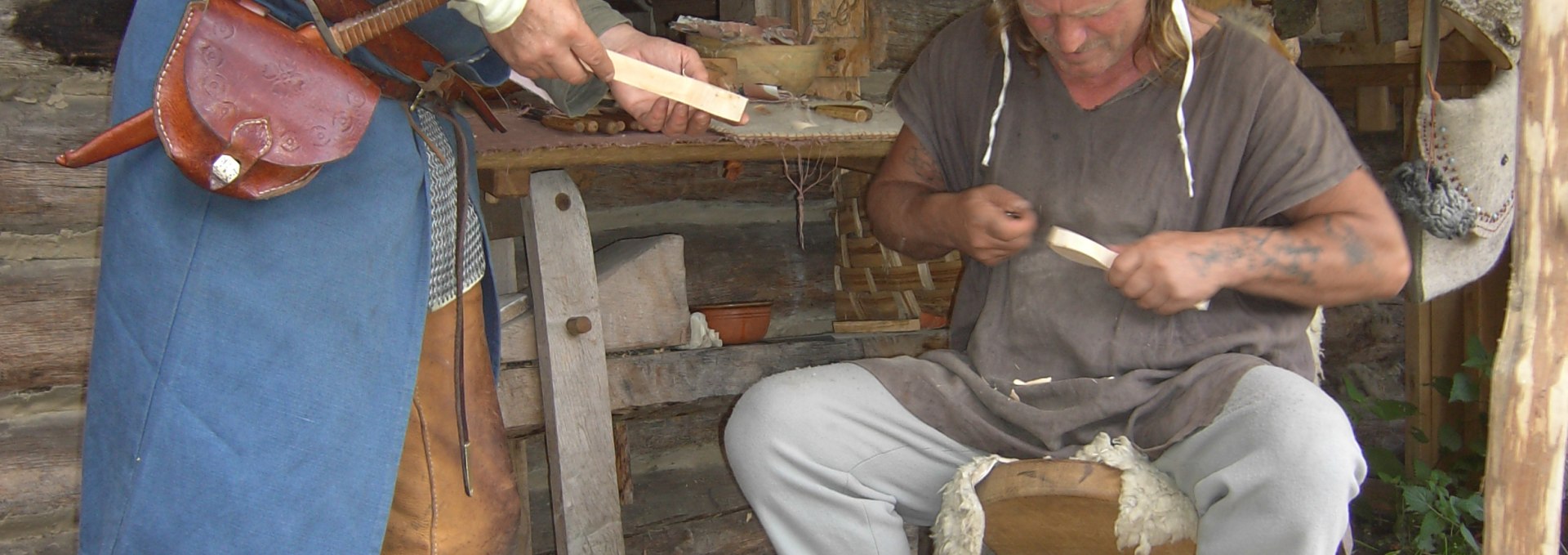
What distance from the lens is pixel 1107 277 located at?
84.0 inches

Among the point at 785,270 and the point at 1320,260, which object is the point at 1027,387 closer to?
the point at 1320,260

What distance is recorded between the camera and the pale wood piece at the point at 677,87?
170 centimetres

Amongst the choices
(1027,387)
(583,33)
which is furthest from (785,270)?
(583,33)

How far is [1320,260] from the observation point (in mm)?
2043

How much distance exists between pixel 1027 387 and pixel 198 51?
1486mm

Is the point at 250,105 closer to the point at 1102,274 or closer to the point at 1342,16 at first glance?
the point at 1102,274

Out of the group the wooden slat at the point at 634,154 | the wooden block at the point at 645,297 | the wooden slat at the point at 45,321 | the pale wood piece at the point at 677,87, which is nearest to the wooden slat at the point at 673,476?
the wooden block at the point at 645,297

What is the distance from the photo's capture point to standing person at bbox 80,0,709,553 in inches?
54.5

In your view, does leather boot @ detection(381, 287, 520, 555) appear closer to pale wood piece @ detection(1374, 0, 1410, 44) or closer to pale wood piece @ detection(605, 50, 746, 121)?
pale wood piece @ detection(605, 50, 746, 121)

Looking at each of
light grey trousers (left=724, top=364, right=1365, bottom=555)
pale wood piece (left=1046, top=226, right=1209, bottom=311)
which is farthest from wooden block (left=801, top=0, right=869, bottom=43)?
pale wood piece (left=1046, top=226, right=1209, bottom=311)

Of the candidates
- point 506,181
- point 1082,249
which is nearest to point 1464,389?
point 1082,249

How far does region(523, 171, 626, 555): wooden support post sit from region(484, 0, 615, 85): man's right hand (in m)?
1.18

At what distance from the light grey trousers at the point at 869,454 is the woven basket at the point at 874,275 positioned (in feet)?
3.58

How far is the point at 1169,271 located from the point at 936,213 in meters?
0.51
